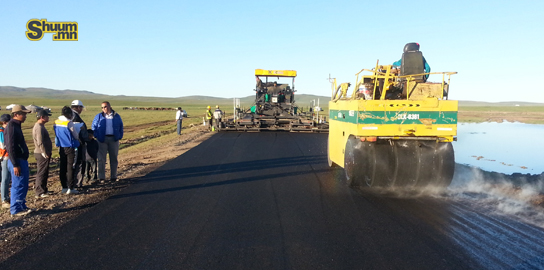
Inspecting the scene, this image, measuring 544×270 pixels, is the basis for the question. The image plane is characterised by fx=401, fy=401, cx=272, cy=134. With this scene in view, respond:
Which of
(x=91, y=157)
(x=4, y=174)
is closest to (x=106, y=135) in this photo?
(x=91, y=157)

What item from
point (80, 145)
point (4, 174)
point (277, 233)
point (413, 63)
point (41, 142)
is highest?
point (413, 63)

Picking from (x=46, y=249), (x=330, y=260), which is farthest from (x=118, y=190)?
(x=330, y=260)

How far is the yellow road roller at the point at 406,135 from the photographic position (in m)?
7.02

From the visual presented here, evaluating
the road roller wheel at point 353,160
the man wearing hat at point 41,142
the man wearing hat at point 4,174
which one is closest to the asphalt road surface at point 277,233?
the road roller wheel at point 353,160

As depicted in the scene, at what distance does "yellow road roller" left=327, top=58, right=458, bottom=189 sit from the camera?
702 cm

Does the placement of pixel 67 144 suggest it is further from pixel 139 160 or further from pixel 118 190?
pixel 139 160

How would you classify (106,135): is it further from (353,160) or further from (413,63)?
(413,63)

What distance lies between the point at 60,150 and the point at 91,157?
37.1 inches

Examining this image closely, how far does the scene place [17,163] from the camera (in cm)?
601

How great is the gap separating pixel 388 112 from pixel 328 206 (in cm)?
199

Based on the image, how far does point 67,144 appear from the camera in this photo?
286 inches

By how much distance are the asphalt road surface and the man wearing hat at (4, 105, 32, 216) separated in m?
1.00

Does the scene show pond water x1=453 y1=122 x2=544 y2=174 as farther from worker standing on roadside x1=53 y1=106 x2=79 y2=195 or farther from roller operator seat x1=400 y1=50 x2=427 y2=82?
worker standing on roadside x1=53 y1=106 x2=79 y2=195

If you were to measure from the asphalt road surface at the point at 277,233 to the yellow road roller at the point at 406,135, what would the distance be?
1.48 ft
